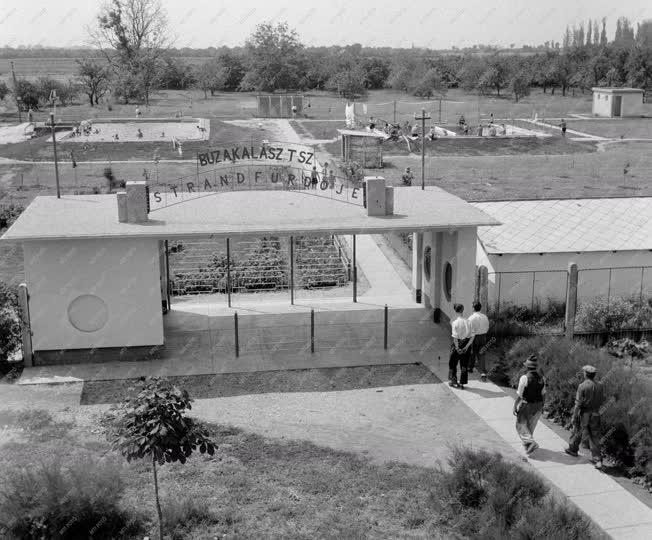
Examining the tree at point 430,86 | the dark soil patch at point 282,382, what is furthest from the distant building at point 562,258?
the tree at point 430,86

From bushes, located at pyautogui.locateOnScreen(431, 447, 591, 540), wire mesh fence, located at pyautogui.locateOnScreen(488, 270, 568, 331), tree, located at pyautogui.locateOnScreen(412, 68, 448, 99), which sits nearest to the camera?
bushes, located at pyautogui.locateOnScreen(431, 447, 591, 540)

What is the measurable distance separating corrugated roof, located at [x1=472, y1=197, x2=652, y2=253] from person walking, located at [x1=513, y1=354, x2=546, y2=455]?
7187mm

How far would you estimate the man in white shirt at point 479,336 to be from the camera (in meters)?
14.7

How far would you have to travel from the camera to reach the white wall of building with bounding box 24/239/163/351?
15445 mm

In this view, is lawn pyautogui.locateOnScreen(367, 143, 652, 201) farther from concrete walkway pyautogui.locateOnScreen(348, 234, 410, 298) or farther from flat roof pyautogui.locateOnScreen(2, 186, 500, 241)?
flat roof pyautogui.locateOnScreen(2, 186, 500, 241)

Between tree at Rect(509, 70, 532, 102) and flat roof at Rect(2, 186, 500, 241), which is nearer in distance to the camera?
flat roof at Rect(2, 186, 500, 241)

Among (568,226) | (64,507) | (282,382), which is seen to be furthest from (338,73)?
(64,507)

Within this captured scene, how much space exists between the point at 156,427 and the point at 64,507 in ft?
5.78

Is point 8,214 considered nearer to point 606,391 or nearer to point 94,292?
point 94,292

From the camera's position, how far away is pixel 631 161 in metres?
44.7

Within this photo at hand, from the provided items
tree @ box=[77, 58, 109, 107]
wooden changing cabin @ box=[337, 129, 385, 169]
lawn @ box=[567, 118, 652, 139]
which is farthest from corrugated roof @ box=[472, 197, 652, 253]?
tree @ box=[77, 58, 109, 107]

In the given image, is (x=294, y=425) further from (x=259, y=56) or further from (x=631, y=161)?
(x=259, y=56)

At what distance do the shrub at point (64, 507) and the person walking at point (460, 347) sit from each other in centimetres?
666

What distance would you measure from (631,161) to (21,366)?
37388 millimetres
